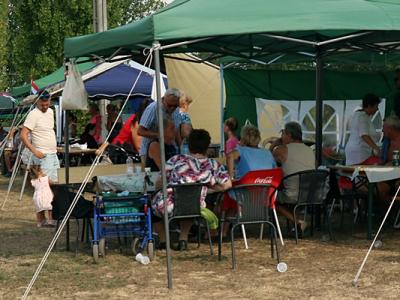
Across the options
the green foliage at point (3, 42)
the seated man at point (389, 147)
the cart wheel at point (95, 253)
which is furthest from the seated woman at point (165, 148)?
the green foliage at point (3, 42)

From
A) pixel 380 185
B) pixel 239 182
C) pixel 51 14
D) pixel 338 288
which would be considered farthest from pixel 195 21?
pixel 51 14

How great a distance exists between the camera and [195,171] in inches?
277

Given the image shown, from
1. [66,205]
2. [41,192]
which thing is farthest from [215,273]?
[41,192]

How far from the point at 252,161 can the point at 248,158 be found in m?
0.05

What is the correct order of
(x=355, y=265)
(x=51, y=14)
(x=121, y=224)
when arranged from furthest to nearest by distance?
(x=51, y=14) < (x=121, y=224) < (x=355, y=265)

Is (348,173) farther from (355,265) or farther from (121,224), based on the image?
(121,224)

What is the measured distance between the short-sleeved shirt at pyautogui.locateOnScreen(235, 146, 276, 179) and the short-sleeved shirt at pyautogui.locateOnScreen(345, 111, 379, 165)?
1834 mm

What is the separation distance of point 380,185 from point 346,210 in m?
1.80

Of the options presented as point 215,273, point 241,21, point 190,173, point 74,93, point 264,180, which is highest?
point 241,21

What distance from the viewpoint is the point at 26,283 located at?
20.3 ft

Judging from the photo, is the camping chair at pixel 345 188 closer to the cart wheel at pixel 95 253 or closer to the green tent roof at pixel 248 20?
the green tent roof at pixel 248 20

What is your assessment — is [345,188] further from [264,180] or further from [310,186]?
[264,180]

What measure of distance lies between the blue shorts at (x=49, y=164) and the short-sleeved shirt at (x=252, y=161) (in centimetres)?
259

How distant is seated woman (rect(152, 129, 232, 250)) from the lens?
22.9 feet
